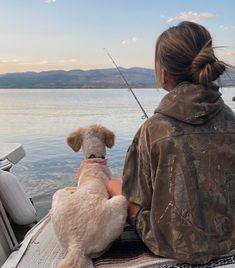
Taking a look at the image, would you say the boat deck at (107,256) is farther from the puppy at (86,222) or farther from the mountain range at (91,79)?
the mountain range at (91,79)

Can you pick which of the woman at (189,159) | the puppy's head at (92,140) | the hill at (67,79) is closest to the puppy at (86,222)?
the woman at (189,159)

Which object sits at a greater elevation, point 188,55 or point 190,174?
point 188,55

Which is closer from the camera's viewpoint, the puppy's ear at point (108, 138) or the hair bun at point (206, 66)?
the hair bun at point (206, 66)

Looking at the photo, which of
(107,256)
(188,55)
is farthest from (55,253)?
(188,55)

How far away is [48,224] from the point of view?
3.12 metres

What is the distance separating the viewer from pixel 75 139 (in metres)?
3.04

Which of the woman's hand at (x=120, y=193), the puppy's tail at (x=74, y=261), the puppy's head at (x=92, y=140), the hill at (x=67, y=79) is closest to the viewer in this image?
the puppy's tail at (x=74, y=261)

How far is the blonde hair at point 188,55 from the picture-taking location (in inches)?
78.2

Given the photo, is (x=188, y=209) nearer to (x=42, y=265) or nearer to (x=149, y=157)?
(x=149, y=157)

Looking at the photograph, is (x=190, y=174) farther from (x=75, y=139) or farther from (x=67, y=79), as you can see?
(x=67, y=79)

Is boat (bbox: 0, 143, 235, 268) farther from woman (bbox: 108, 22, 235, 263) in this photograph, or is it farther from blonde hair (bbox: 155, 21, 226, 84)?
blonde hair (bbox: 155, 21, 226, 84)

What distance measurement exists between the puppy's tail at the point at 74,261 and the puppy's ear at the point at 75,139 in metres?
1.03

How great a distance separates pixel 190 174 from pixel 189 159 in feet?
0.23

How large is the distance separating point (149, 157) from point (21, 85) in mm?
18637
